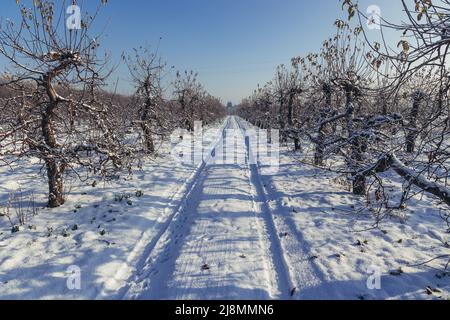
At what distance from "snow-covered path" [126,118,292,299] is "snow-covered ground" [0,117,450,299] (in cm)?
2

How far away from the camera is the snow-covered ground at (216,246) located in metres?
4.27

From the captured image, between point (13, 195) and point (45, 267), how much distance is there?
4.12 m

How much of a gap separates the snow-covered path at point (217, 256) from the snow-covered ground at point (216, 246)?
21 millimetres

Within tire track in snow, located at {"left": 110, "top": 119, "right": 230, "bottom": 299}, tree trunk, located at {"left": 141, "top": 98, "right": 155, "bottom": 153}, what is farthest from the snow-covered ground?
tree trunk, located at {"left": 141, "top": 98, "right": 155, "bottom": 153}

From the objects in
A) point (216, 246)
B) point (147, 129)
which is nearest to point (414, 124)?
point (216, 246)

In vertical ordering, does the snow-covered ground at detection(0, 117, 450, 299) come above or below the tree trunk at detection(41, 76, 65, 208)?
below

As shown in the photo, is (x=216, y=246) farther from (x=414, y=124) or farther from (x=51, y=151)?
(x=414, y=124)

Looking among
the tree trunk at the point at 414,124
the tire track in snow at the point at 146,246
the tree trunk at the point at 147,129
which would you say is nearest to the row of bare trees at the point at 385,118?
the tree trunk at the point at 414,124

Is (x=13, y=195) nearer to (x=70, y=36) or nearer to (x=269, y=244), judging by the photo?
(x=70, y=36)

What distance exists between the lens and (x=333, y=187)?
980cm

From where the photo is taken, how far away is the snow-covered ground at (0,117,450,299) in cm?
427

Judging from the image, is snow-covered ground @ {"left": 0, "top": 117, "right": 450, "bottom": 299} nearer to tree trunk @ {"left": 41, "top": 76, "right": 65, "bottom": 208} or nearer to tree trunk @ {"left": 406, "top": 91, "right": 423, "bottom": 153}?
tree trunk @ {"left": 41, "top": 76, "right": 65, "bottom": 208}

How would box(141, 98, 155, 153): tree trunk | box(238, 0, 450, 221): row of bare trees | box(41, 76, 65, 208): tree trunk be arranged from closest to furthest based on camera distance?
box(238, 0, 450, 221): row of bare trees
box(41, 76, 65, 208): tree trunk
box(141, 98, 155, 153): tree trunk
